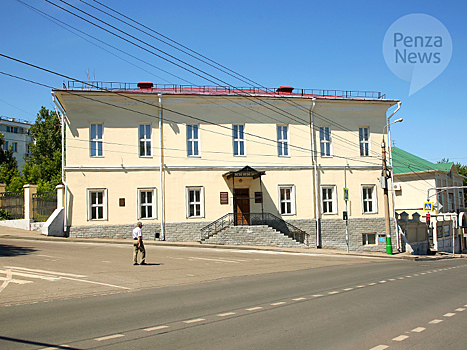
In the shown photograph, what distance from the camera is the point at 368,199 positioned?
3250 centimetres

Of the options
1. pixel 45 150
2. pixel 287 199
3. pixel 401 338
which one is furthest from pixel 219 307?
pixel 45 150

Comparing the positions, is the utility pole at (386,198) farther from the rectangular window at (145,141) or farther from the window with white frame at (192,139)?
the rectangular window at (145,141)

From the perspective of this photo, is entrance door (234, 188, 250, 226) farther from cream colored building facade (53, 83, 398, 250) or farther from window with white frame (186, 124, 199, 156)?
window with white frame (186, 124, 199, 156)

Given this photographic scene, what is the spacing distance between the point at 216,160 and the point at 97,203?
8.16 meters

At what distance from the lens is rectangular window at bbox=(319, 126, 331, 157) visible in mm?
31719

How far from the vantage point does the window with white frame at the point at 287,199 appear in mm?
30406

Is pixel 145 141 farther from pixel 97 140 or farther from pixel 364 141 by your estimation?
pixel 364 141

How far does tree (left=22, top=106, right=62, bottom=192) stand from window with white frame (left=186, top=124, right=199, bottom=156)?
91.0 feet

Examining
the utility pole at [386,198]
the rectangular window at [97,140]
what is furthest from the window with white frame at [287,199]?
the rectangular window at [97,140]

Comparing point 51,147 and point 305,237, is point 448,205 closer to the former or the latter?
point 305,237

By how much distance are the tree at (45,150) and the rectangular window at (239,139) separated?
29164mm

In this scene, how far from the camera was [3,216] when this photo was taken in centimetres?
2948

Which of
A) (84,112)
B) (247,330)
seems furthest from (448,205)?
(247,330)

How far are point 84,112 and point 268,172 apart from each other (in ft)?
41.8
